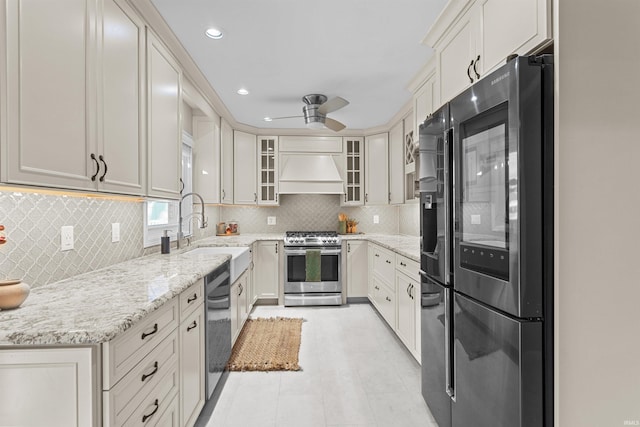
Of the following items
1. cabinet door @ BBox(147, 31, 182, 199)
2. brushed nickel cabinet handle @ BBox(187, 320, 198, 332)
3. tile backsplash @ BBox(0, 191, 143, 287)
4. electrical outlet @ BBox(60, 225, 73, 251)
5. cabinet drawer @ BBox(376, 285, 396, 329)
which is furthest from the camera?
cabinet drawer @ BBox(376, 285, 396, 329)

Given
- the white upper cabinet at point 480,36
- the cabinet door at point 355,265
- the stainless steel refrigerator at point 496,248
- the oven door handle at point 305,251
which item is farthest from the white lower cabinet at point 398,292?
the white upper cabinet at point 480,36

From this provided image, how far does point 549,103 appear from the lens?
1.14 meters

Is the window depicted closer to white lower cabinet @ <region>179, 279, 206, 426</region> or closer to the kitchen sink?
the kitchen sink

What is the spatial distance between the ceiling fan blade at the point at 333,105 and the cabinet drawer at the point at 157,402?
2.47 metres

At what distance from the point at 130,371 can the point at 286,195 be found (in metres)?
4.10

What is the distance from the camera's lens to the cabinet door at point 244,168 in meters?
4.58

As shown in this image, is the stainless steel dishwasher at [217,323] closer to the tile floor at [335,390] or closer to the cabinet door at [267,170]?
the tile floor at [335,390]

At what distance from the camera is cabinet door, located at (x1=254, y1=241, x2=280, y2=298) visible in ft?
14.4

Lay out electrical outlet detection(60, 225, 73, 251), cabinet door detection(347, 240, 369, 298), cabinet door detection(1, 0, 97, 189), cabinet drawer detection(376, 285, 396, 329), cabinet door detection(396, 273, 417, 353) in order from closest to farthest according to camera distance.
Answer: cabinet door detection(1, 0, 97, 189)
electrical outlet detection(60, 225, 73, 251)
cabinet door detection(396, 273, 417, 353)
cabinet drawer detection(376, 285, 396, 329)
cabinet door detection(347, 240, 369, 298)

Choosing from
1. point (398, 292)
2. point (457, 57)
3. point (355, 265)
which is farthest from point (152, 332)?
point (355, 265)

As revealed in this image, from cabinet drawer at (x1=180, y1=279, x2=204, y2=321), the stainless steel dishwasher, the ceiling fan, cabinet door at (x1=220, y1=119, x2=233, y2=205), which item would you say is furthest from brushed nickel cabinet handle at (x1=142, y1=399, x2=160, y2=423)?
cabinet door at (x1=220, y1=119, x2=233, y2=205)

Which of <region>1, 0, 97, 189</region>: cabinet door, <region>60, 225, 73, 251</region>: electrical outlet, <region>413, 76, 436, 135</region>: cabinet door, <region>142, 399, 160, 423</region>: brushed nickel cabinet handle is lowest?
<region>142, 399, 160, 423</region>: brushed nickel cabinet handle

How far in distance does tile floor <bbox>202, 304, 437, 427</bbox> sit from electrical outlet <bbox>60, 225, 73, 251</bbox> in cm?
132

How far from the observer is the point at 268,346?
10.0 feet
